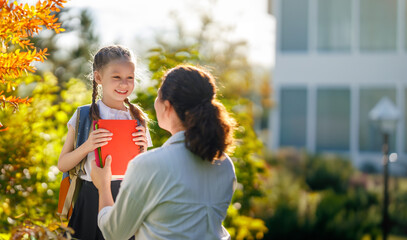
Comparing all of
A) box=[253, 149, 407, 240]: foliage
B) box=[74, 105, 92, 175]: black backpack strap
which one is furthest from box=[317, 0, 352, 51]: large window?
box=[74, 105, 92, 175]: black backpack strap

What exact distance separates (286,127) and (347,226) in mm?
7610

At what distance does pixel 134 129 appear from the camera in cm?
252

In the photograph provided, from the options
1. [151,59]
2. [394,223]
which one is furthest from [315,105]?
[151,59]

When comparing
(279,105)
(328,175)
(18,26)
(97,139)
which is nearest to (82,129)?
(97,139)

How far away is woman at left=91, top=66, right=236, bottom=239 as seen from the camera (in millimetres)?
2150

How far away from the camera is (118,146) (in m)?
2.48

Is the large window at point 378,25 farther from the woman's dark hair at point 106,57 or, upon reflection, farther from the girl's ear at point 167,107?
the girl's ear at point 167,107

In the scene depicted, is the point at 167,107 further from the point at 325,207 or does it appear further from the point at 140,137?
the point at 325,207

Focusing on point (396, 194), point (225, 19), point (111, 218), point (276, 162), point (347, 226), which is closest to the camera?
point (111, 218)

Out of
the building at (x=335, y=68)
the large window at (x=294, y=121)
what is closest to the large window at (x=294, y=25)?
the building at (x=335, y=68)

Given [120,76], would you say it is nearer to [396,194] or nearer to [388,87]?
[396,194]

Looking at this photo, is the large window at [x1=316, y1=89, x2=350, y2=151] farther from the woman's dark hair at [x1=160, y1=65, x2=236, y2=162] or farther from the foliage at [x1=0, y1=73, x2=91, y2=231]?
the woman's dark hair at [x1=160, y1=65, x2=236, y2=162]

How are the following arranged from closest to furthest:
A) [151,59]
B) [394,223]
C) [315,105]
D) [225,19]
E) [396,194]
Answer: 1. [151,59]
2. [394,223]
3. [396,194]
4. [315,105]
5. [225,19]

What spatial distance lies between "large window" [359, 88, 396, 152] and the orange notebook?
14.4 meters
